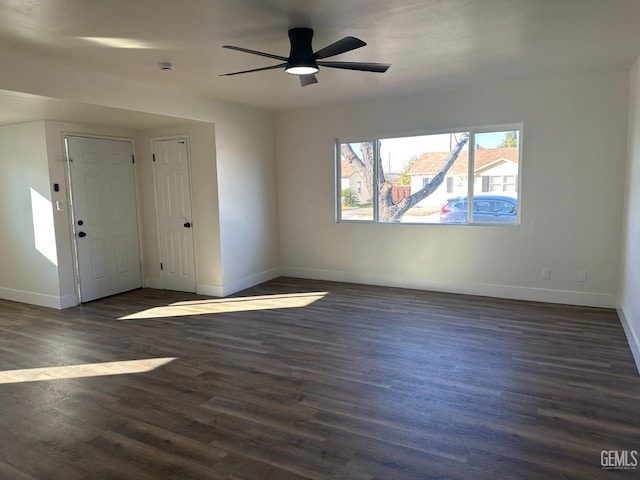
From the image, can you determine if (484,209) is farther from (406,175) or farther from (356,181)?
(356,181)

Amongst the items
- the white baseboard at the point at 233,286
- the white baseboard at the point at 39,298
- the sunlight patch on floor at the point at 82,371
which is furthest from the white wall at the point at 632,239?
the white baseboard at the point at 39,298

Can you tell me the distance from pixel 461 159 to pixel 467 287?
168 centimetres

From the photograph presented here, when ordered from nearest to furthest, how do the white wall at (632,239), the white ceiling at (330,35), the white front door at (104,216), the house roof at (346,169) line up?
the white ceiling at (330,35) < the white wall at (632,239) < the white front door at (104,216) < the house roof at (346,169)

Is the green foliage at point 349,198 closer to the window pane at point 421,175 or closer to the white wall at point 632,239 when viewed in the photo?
the window pane at point 421,175

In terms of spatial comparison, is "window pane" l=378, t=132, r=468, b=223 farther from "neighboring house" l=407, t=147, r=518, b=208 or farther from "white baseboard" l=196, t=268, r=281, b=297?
"white baseboard" l=196, t=268, r=281, b=297

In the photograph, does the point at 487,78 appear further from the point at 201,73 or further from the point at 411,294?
the point at 201,73

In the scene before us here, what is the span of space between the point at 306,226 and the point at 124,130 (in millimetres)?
2939

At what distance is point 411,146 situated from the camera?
19.3 ft

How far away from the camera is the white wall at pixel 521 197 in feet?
15.7

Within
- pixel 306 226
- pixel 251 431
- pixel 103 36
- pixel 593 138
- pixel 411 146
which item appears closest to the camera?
pixel 251 431

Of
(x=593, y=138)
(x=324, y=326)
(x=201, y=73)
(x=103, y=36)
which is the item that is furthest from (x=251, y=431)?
(x=593, y=138)

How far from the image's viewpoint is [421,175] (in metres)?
5.87

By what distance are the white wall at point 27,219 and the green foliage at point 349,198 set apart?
12.7 ft

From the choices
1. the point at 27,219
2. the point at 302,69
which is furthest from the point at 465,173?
the point at 27,219
